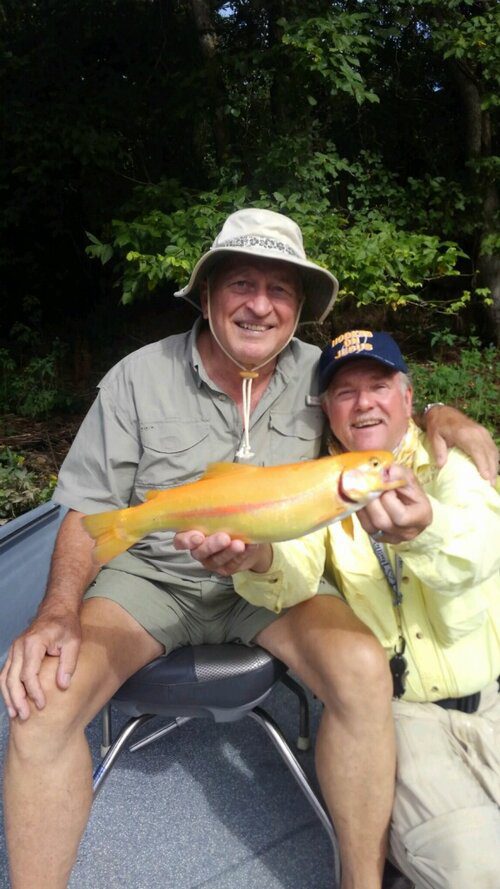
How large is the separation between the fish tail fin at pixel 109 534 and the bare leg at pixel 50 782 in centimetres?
41

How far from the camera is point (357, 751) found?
1.89 metres

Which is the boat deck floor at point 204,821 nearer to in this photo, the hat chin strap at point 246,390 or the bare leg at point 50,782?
the bare leg at point 50,782

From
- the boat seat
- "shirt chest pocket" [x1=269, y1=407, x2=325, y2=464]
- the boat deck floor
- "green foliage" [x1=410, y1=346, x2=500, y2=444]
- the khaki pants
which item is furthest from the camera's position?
"green foliage" [x1=410, y1=346, x2=500, y2=444]

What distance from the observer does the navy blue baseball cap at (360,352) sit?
2.17m

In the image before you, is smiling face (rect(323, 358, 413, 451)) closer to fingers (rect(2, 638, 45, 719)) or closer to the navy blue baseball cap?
the navy blue baseball cap

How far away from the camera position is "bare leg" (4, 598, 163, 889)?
1.78 meters

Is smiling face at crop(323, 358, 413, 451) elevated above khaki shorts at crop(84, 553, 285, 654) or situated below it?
above

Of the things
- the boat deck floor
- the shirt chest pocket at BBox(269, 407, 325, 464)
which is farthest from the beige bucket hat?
the boat deck floor

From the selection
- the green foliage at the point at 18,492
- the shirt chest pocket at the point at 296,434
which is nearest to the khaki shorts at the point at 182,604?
the shirt chest pocket at the point at 296,434

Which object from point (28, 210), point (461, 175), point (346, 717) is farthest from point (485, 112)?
point (346, 717)

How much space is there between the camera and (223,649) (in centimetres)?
232

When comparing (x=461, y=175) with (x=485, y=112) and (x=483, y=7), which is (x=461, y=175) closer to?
(x=485, y=112)

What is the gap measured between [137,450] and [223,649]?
0.81m

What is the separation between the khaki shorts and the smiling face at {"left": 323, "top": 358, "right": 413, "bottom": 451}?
71 cm
